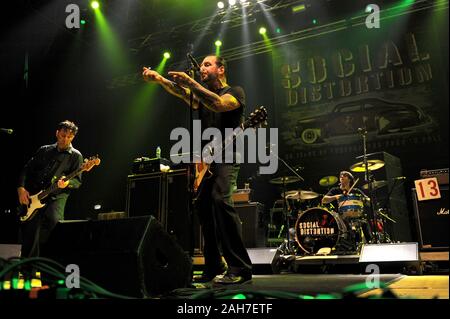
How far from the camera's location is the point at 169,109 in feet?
28.6

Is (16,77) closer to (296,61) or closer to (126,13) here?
(126,13)

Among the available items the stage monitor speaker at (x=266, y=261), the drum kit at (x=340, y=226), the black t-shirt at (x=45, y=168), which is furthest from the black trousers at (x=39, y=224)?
the drum kit at (x=340, y=226)

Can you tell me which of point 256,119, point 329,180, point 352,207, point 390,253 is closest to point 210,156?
point 256,119

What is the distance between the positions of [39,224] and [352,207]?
158 inches

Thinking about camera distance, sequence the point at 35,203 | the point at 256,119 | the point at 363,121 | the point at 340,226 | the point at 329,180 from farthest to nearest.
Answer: the point at 363,121, the point at 329,180, the point at 340,226, the point at 35,203, the point at 256,119

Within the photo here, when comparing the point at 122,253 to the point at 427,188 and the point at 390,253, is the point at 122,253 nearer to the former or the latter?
the point at 427,188

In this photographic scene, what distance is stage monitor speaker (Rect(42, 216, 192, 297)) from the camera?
185 cm

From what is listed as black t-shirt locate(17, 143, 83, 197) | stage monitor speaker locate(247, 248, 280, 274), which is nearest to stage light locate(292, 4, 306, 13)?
stage monitor speaker locate(247, 248, 280, 274)

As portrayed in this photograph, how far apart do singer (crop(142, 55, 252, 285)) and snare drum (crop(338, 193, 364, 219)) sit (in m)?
3.18

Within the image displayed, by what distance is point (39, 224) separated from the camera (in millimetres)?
3951

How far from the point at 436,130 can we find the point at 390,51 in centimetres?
167

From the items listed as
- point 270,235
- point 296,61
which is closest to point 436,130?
point 296,61

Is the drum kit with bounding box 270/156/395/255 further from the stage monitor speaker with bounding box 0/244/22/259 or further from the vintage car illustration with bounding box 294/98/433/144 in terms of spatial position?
the stage monitor speaker with bounding box 0/244/22/259

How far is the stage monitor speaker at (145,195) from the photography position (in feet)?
20.1
